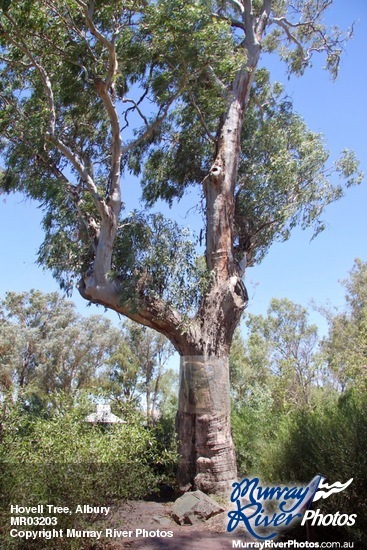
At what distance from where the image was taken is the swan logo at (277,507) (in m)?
4.91

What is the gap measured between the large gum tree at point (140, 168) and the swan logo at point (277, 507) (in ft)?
5.16

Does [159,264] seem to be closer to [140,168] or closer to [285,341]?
[140,168]

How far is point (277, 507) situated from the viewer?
5668 millimetres

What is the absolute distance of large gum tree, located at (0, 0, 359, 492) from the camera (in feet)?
26.6

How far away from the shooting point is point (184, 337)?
8805mm

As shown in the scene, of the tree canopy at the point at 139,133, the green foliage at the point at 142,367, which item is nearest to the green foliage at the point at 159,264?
the tree canopy at the point at 139,133

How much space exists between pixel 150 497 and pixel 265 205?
661 centimetres

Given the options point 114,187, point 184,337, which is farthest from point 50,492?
point 114,187

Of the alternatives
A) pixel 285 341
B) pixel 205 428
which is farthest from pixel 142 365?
pixel 205 428

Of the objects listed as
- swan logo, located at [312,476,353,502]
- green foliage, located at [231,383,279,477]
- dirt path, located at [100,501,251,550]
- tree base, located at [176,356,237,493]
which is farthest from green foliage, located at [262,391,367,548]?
green foliage, located at [231,383,279,477]

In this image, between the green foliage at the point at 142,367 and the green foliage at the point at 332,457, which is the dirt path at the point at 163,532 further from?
the green foliage at the point at 142,367

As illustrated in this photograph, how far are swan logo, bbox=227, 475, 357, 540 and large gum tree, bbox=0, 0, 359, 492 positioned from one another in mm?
1573

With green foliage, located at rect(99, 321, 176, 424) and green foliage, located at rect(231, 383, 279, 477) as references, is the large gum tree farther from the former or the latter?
green foliage, located at rect(99, 321, 176, 424)

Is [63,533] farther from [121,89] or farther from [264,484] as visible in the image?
[121,89]
